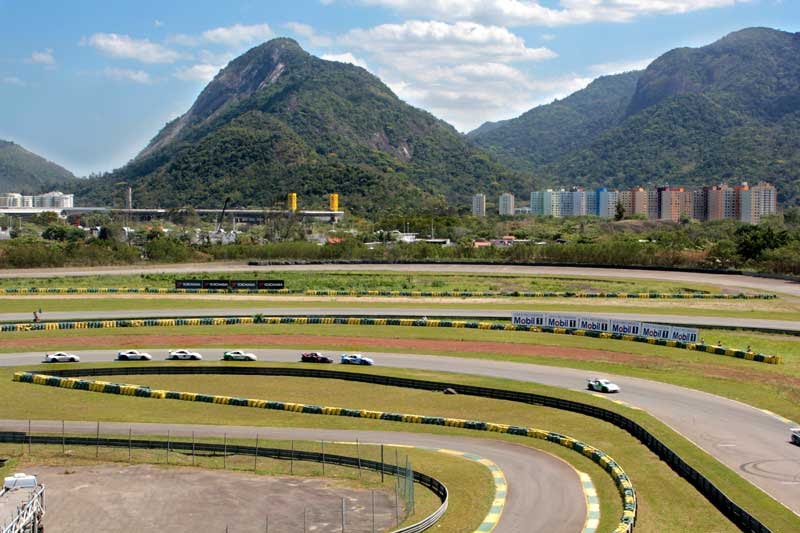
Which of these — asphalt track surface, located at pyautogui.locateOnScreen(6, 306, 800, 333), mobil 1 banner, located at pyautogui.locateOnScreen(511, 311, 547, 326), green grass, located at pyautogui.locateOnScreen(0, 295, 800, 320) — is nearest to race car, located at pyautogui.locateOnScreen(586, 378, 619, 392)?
mobil 1 banner, located at pyautogui.locateOnScreen(511, 311, 547, 326)

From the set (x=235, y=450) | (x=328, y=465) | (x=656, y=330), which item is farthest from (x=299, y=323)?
(x=328, y=465)

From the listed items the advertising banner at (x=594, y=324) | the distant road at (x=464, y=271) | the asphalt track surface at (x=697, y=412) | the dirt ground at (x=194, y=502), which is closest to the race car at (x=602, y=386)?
the asphalt track surface at (x=697, y=412)

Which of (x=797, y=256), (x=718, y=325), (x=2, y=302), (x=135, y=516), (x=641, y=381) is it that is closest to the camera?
(x=135, y=516)

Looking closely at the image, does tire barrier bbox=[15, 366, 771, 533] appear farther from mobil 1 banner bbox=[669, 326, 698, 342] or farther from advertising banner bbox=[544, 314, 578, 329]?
advertising banner bbox=[544, 314, 578, 329]

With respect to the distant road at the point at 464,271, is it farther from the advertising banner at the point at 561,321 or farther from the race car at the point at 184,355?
the race car at the point at 184,355

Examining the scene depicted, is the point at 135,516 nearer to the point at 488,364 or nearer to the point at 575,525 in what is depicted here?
the point at 575,525

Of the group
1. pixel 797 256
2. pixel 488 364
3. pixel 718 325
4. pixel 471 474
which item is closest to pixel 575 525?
pixel 471 474
